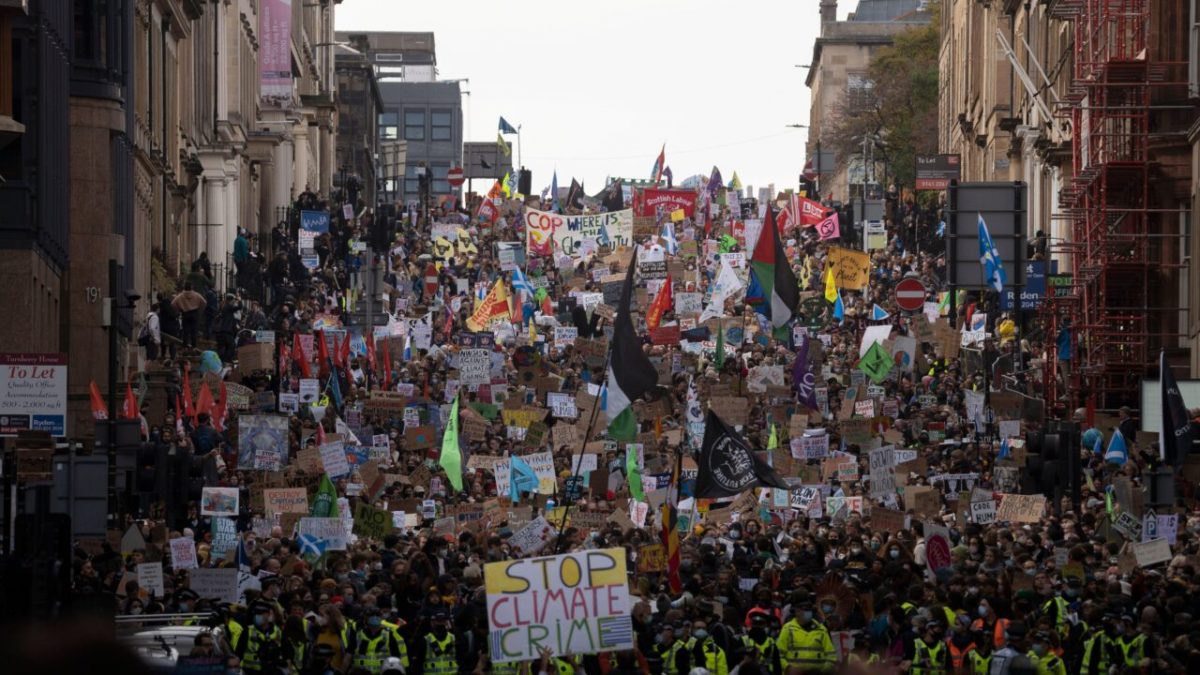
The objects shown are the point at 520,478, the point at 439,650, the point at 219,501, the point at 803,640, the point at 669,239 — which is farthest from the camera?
the point at 669,239

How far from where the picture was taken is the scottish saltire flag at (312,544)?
79.5ft

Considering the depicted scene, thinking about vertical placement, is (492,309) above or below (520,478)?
above

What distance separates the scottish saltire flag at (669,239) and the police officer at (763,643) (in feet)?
159

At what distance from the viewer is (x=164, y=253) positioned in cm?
5203

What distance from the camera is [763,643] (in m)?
17.7

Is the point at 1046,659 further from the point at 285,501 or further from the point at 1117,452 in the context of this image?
the point at 1117,452

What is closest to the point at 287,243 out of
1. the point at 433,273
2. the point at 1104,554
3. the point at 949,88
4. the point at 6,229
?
the point at 433,273

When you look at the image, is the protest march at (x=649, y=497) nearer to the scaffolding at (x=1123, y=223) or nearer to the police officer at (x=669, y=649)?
the police officer at (x=669, y=649)

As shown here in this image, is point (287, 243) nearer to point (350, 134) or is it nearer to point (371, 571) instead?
point (371, 571)

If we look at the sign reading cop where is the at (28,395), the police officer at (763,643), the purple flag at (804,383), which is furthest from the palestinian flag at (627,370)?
the purple flag at (804,383)

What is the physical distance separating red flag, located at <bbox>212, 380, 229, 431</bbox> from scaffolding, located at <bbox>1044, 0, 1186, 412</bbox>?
13.5 meters

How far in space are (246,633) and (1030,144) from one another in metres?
44.4

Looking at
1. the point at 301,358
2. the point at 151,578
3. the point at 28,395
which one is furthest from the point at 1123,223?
the point at 151,578

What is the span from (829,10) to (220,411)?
138 meters
